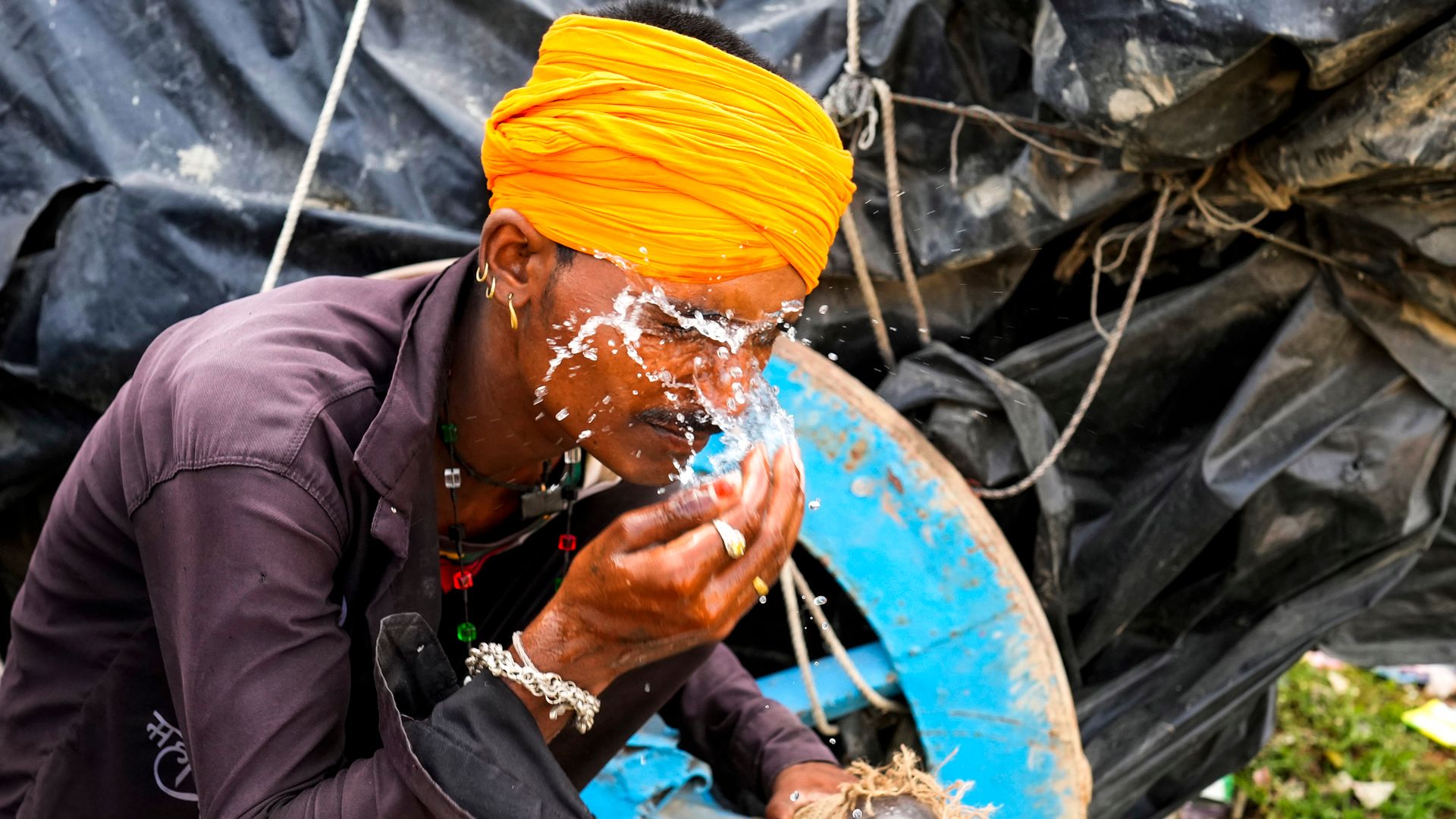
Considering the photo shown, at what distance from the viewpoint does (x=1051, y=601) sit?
9.08 ft

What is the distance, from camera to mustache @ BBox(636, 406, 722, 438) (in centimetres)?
174

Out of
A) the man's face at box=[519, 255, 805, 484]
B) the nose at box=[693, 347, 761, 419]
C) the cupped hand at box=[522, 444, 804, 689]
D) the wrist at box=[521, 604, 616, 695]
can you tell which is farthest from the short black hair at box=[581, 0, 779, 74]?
the wrist at box=[521, 604, 616, 695]

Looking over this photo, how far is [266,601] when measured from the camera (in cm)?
Result: 150

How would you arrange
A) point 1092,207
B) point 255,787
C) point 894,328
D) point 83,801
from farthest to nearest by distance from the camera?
point 894,328, point 1092,207, point 83,801, point 255,787

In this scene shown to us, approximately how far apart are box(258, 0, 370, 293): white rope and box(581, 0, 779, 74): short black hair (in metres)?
1.05

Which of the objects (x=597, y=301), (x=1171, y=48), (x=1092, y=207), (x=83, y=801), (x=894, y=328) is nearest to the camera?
(x=597, y=301)

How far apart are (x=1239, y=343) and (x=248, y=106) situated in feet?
7.56

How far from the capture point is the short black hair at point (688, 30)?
1.74 metres

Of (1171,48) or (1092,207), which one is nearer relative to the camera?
(1171,48)

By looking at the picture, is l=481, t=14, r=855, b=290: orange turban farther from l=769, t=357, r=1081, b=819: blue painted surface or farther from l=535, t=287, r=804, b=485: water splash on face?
l=769, t=357, r=1081, b=819: blue painted surface

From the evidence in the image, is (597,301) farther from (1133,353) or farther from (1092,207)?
(1133,353)

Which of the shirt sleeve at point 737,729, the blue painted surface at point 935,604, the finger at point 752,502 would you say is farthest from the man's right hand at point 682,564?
the blue painted surface at point 935,604

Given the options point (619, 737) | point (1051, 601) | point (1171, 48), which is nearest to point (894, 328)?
point (1051, 601)

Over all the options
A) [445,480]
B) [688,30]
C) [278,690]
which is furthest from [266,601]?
[688,30]
